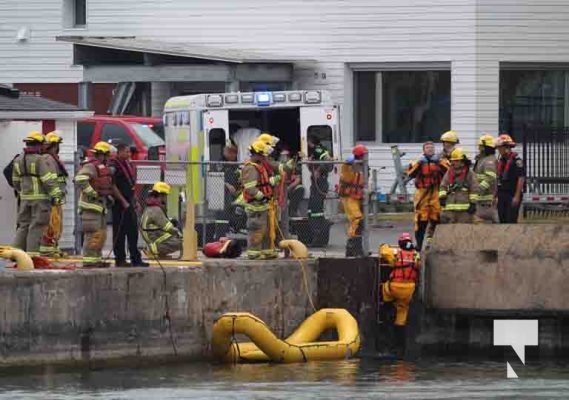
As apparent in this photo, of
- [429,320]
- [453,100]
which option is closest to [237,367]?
[429,320]

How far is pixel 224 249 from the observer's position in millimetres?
22062

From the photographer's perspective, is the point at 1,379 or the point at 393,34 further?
the point at 393,34

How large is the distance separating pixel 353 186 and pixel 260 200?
1.42 meters

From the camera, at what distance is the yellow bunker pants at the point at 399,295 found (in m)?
21.6

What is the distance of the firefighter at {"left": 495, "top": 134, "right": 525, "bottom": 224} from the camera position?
77.0ft

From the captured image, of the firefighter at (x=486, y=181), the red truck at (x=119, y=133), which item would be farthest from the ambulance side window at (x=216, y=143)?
the firefighter at (x=486, y=181)

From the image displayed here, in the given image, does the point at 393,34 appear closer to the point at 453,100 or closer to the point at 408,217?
the point at 453,100

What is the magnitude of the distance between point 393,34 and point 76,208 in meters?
13.4

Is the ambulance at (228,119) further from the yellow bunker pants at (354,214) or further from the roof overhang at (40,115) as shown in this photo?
the yellow bunker pants at (354,214)

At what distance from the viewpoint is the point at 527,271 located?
21.6 m

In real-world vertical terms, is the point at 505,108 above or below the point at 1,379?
above

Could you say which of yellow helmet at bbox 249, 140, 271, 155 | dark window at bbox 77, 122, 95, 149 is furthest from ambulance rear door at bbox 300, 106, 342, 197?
yellow helmet at bbox 249, 140, 271, 155

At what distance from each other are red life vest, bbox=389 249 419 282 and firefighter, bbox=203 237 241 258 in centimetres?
194

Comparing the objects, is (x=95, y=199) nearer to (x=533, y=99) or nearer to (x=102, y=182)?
(x=102, y=182)
